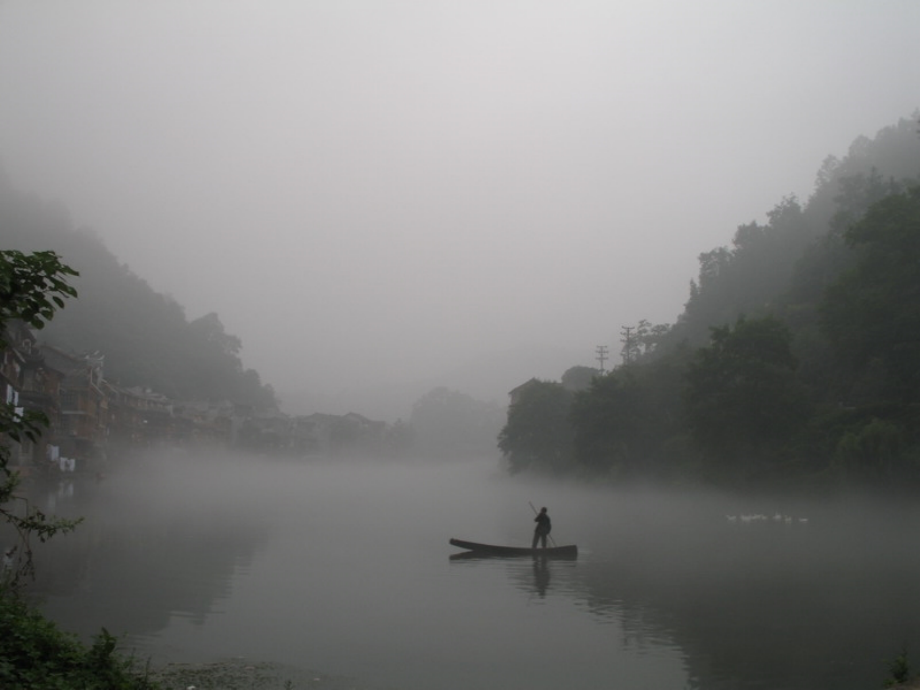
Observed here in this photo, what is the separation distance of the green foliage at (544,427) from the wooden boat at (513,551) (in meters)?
57.0

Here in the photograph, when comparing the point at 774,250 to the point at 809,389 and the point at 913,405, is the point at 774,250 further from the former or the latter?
the point at 913,405

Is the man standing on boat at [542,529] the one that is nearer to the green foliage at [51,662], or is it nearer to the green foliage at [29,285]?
the green foliage at [51,662]

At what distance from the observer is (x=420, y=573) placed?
27.5m

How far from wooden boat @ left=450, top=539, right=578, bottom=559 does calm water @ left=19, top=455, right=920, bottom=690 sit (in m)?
0.49

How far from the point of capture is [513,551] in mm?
31031

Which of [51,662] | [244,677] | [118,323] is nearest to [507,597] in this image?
[244,677]

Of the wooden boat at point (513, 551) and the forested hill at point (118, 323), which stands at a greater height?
the forested hill at point (118, 323)

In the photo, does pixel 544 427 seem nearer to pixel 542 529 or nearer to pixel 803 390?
pixel 803 390

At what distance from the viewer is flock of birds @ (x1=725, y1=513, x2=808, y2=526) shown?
46.2 meters

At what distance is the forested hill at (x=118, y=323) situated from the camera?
120 meters

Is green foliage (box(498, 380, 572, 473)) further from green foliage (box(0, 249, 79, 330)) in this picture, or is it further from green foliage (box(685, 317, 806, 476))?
green foliage (box(0, 249, 79, 330))

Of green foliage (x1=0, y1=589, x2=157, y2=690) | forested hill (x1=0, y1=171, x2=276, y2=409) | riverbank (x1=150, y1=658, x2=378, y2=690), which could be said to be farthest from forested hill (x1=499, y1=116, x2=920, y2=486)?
forested hill (x1=0, y1=171, x2=276, y2=409)

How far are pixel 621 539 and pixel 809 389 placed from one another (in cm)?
2172

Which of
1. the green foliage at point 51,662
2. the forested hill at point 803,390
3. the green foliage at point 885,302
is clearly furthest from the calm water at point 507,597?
the green foliage at point 885,302
